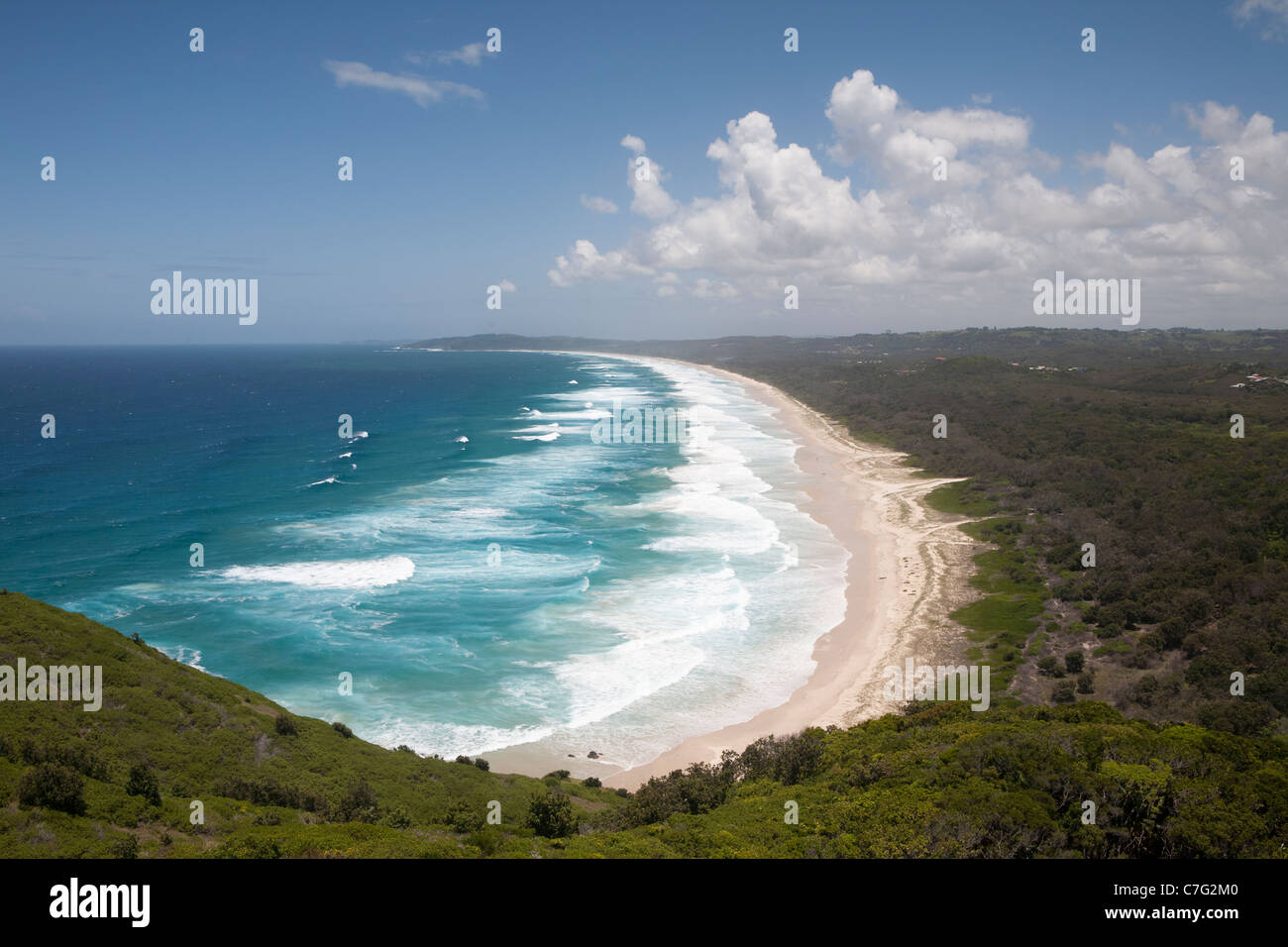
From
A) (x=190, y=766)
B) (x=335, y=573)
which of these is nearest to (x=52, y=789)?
(x=190, y=766)

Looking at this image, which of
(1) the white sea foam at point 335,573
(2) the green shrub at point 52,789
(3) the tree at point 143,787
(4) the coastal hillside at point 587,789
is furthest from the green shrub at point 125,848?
(1) the white sea foam at point 335,573

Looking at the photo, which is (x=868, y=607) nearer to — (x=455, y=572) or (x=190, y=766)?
(x=455, y=572)

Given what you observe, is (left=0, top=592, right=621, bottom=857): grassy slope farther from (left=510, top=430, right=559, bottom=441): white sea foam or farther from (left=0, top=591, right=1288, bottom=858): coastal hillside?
(left=510, top=430, right=559, bottom=441): white sea foam

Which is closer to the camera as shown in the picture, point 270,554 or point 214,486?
point 270,554
